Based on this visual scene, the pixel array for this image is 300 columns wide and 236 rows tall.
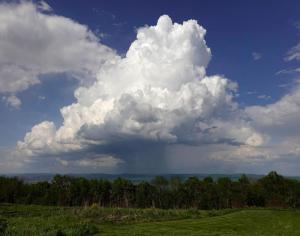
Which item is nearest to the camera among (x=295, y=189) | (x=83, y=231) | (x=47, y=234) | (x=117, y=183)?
(x=47, y=234)

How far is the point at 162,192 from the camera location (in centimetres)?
10394

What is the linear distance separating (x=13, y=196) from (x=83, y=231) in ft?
253

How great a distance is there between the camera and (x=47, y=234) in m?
27.1

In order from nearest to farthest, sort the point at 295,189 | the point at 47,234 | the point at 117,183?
the point at 47,234 → the point at 295,189 → the point at 117,183

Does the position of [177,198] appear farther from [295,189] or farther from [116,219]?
[116,219]

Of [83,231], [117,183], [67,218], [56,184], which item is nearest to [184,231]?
[83,231]

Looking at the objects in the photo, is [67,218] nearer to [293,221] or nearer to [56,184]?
[293,221]

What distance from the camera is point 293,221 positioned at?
36250 millimetres

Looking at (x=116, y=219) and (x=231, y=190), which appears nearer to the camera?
(x=116, y=219)

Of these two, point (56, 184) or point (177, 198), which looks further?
point (56, 184)

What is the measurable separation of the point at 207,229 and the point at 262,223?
24.5 ft

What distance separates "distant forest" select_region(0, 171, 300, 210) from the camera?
3529 inches

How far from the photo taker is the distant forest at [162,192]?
8962 cm

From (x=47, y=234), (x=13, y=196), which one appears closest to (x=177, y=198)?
(x=13, y=196)
